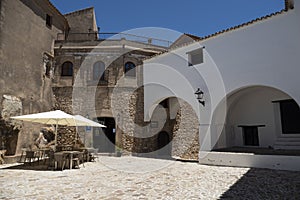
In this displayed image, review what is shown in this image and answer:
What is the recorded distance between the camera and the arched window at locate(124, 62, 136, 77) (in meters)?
15.4

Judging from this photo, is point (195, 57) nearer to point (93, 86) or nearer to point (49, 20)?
point (93, 86)

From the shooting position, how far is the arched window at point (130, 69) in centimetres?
1545

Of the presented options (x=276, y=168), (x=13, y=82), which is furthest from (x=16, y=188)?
(x=276, y=168)

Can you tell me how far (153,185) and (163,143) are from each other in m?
9.01

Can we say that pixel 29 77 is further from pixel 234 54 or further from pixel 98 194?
pixel 234 54

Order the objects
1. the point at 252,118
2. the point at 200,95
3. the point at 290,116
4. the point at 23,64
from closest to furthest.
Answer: the point at 290,116
the point at 200,95
the point at 252,118
the point at 23,64

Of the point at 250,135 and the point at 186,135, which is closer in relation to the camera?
the point at 250,135

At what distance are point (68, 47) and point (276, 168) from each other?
13.7m

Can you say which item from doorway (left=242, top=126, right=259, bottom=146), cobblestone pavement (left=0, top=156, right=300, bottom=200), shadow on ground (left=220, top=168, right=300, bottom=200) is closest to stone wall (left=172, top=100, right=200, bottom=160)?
doorway (left=242, top=126, right=259, bottom=146)

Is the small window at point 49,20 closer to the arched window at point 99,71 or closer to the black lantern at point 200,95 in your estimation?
the arched window at point 99,71

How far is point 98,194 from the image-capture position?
5371 millimetres

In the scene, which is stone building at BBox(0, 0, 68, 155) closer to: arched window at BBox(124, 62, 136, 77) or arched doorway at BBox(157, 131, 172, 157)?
arched window at BBox(124, 62, 136, 77)

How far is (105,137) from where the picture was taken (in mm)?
16141

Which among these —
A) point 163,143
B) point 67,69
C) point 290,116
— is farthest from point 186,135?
point 67,69
